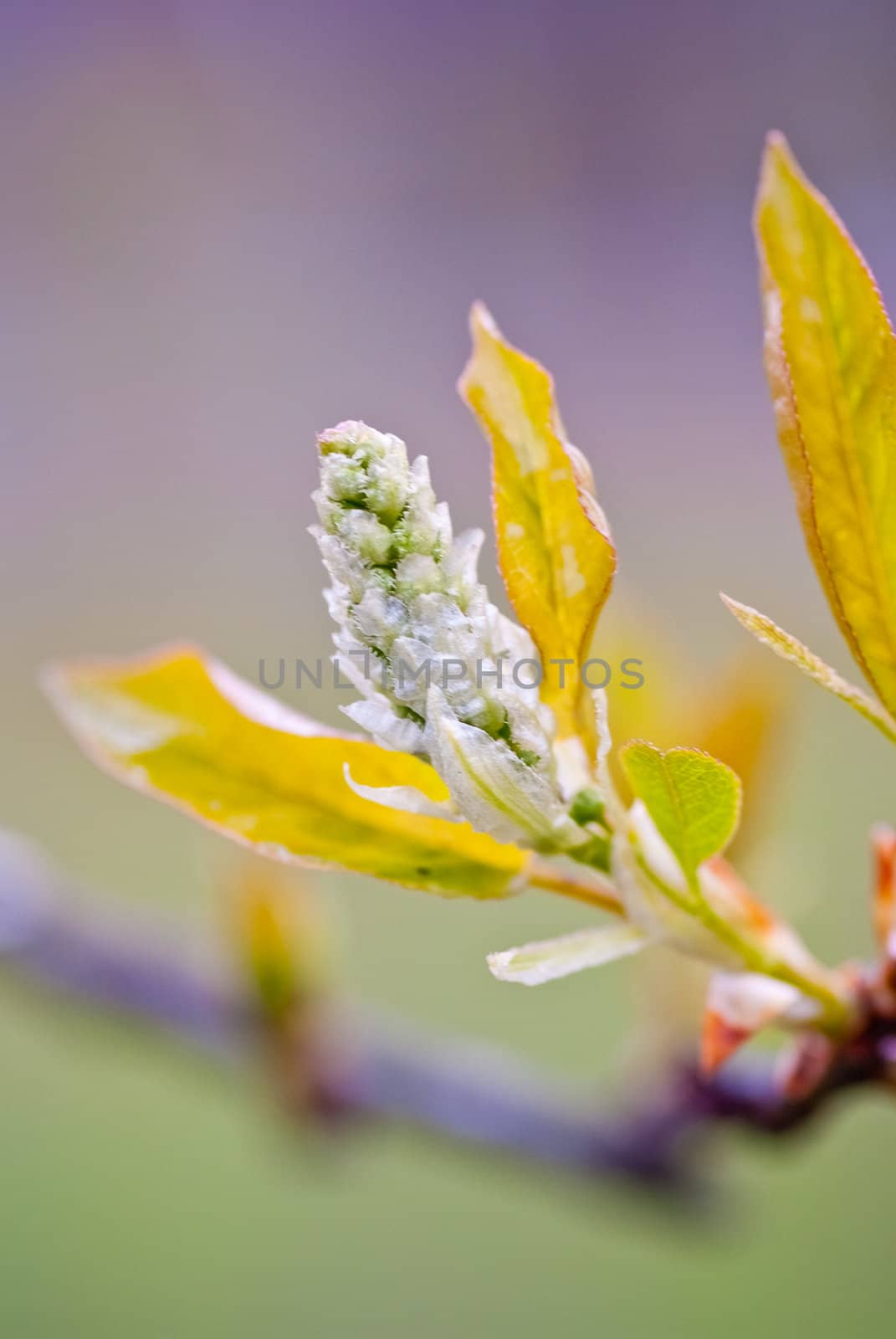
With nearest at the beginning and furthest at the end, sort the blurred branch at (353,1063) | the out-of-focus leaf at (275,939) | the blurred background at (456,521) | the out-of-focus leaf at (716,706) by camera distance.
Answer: the out-of-focus leaf at (716,706), the blurred branch at (353,1063), the out-of-focus leaf at (275,939), the blurred background at (456,521)

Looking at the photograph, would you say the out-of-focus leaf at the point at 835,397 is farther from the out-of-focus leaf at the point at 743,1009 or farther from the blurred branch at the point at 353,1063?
the blurred branch at the point at 353,1063

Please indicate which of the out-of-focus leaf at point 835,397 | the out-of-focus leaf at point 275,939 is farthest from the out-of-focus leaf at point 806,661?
the out-of-focus leaf at point 275,939

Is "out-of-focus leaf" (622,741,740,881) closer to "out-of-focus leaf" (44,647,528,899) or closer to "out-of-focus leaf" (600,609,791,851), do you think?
"out-of-focus leaf" (44,647,528,899)

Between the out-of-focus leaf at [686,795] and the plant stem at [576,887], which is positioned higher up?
the out-of-focus leaf at [686,795]

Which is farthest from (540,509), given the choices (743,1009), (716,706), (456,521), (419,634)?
(456,521)

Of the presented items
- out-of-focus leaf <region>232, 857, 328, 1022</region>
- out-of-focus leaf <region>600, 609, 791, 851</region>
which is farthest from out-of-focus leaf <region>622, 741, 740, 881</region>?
out-of-focus leaf <region>232, 857, 328, 1022</region>

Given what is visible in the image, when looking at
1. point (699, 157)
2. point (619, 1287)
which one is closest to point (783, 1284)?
point (619, 1287)
